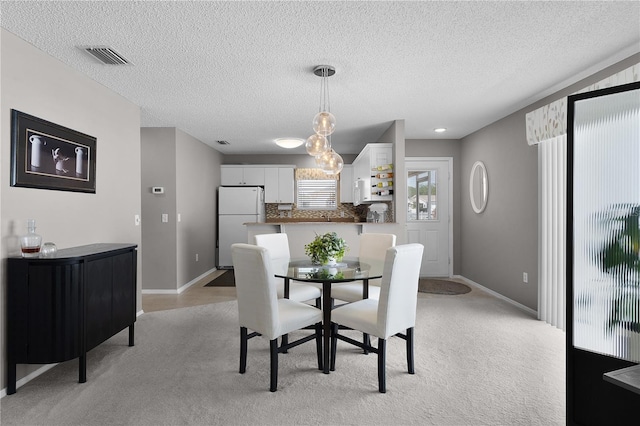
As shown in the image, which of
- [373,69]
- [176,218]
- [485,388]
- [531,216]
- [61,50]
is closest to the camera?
[485,388]

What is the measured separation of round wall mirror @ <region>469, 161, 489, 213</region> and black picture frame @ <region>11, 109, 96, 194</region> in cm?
488

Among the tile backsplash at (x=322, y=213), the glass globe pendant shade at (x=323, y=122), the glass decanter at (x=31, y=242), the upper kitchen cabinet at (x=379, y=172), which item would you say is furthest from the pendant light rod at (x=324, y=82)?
the tile backsplash at (x=322, y=213)

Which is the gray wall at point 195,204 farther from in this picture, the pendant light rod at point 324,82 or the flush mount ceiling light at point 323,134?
the flush mount ceiling light at point 323,134

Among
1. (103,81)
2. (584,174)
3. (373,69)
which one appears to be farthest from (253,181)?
(584,174)

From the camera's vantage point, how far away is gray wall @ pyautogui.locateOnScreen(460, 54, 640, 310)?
4145 mm

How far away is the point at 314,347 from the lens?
311 cm

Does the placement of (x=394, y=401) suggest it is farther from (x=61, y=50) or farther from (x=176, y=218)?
(x=176, y=218)

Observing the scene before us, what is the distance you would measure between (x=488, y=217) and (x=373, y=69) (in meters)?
3.17

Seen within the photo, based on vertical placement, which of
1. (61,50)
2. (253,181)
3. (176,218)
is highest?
(61,50)

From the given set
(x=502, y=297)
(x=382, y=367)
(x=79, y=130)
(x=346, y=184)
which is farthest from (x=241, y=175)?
(x=382, y=367)

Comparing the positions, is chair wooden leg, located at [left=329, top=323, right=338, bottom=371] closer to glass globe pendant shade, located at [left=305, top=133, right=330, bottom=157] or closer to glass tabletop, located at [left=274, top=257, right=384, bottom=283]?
glass tabletop, located at [left=274, top=257, right=384, bottom=283]

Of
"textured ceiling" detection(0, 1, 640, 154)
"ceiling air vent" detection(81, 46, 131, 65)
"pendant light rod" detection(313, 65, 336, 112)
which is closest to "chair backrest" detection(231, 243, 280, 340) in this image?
"textured ceiling" detection(0, 1, 640, 154)

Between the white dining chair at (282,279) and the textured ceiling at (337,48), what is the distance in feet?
4.97

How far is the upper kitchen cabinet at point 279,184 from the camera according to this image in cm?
729
